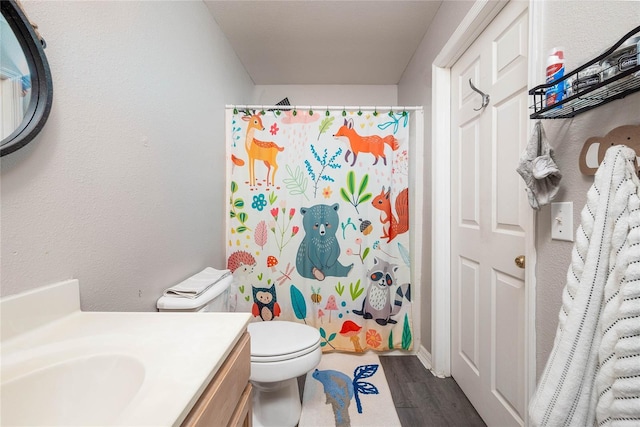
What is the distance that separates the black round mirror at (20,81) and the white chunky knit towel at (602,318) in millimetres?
1364

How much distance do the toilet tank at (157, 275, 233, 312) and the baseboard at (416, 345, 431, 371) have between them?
139 centimetres

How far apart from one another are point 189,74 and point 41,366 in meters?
1.40

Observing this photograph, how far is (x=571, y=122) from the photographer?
33.2 inches

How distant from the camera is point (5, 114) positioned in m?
0.64

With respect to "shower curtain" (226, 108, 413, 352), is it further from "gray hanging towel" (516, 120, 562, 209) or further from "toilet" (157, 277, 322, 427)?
"gray hanging towel" (516, 120, 562, 209)

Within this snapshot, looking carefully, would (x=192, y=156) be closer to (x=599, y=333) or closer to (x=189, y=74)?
(x=189, y=74)

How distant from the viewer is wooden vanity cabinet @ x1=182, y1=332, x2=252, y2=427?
1.67ft

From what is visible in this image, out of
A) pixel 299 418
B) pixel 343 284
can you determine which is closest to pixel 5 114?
pixel 299 418

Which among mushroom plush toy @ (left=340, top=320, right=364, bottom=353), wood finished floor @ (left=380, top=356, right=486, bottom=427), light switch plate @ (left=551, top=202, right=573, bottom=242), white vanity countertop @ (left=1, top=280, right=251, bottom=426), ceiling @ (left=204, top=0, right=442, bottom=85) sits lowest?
wood finished floor @ (left=380, top=356, right=486, bottom=427)

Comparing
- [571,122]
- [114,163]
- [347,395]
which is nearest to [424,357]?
[347,395]

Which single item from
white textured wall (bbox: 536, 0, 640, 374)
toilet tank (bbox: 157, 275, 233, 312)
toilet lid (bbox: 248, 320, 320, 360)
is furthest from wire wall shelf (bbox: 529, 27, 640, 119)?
toilet tank (bbox: 157, 275, 233, 312)

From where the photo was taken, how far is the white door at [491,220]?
44.9 inches

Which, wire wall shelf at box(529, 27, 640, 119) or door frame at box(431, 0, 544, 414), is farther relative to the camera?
door frame at box(431, 0, 544, 414)

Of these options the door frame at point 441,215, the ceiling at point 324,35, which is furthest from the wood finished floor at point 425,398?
the ceiling at point 324,35
